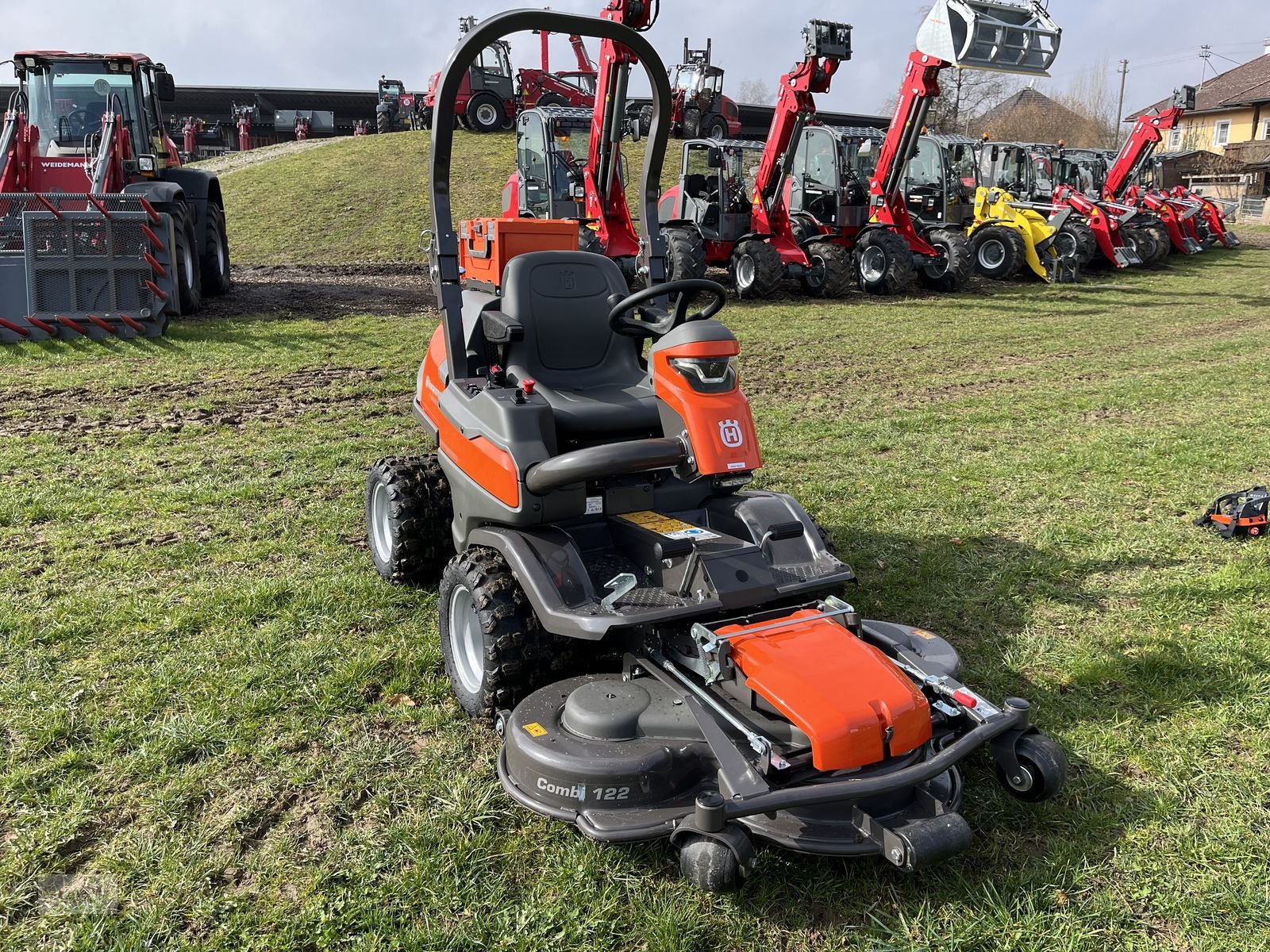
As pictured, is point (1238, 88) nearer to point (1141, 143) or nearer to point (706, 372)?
point (1141, 143)

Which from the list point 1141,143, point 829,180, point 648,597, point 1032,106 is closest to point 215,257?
point 829,180

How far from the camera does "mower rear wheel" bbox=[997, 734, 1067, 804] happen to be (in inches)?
111

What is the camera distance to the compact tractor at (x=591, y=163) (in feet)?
38.4

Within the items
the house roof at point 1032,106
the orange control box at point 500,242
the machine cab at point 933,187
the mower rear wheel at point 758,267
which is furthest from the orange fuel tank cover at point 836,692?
the house roof at point 1032,106

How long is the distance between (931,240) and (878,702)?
50.1 ft

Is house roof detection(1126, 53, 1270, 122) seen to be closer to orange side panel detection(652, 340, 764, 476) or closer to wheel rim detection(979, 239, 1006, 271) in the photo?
wheel rim detection(979, 239, 1006, 271)

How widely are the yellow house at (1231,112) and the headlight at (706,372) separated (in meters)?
53.8

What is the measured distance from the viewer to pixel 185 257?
37.2 ft

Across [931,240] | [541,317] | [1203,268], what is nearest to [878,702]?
[541,317]

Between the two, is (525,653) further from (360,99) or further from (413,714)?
(360,99)

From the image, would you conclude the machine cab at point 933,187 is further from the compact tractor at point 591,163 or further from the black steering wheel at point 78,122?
the black steering wheel at point 78,122

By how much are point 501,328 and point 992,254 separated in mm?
15345

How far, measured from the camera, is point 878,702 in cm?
267

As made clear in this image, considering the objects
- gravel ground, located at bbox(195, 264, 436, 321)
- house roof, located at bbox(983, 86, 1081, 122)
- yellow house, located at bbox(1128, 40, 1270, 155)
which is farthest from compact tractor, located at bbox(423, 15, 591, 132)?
house roof, located at bbox(983, 86, 1081, 122)
